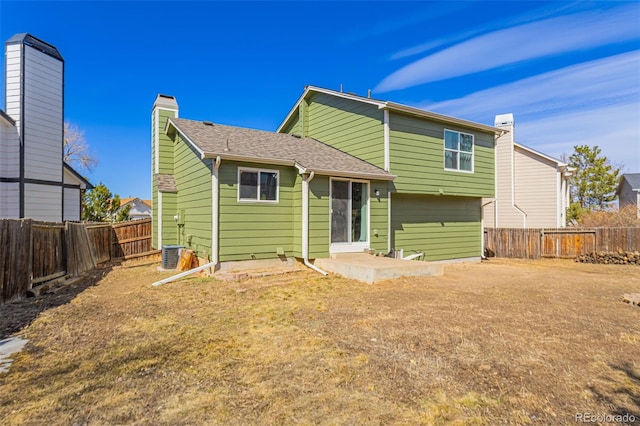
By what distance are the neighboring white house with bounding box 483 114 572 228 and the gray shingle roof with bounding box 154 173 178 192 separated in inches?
582

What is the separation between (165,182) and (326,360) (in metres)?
10.7

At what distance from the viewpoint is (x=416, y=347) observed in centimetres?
397

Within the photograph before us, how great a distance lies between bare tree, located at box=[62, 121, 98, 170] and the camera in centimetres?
2750

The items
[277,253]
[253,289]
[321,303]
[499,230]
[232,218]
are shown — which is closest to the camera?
[321,303]

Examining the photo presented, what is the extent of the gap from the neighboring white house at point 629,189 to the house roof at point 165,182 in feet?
100

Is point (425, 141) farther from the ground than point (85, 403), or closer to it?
farther from the ground

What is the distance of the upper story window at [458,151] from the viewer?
1212 cm

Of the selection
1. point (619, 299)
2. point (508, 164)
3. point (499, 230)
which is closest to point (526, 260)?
point (499, 230)

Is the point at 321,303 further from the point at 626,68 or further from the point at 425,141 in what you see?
the point at 626,68

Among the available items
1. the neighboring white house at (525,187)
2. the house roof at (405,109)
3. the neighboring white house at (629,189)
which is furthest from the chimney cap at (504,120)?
the neighboring white house at (629,189)

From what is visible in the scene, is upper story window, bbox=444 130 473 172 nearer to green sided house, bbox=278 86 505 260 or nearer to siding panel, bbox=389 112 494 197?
green sided house, bbox=278 86 505 260

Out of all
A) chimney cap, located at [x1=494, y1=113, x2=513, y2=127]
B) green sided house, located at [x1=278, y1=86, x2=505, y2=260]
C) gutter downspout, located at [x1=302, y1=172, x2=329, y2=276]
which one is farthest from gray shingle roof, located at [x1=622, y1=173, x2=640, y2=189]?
gutter downspout, located at [x1=302, y1=172, x2=329, y2=276]

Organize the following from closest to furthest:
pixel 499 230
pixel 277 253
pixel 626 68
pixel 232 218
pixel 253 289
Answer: pixel 253 289 < pixel 232 218 < pixel 277 253 < pixel 626 68 < pixel 499 230

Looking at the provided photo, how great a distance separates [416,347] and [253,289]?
4.23 meters
